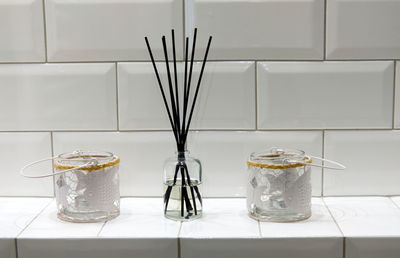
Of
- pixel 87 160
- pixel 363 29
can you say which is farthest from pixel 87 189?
pixel 363 29

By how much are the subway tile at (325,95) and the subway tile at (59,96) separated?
0.31 metres

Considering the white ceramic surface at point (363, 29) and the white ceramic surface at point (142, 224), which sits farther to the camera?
the white ceramic surface at point (363, 29)

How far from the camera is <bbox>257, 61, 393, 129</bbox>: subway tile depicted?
0.92 m

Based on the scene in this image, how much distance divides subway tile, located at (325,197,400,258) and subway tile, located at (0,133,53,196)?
58 cm

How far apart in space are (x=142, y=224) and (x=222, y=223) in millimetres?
141

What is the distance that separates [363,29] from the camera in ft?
2.96

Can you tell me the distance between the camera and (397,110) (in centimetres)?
92

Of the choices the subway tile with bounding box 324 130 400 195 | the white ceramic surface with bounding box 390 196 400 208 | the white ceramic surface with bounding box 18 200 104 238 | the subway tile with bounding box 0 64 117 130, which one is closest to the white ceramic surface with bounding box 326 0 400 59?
the subway tile with bounding box 324 130 400 195

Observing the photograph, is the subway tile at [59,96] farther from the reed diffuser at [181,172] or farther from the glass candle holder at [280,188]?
the glass candle holder at [280,188]

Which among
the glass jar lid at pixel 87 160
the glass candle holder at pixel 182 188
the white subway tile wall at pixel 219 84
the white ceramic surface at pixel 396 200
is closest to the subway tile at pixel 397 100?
the white subway tile wall at pixel 219 84

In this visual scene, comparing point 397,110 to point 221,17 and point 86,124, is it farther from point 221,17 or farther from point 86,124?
point 86,124

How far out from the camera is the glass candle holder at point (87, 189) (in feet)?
2.66

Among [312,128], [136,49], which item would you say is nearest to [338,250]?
[312,128]

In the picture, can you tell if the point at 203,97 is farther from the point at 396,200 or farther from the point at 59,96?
the point at 396,200
